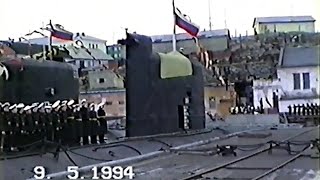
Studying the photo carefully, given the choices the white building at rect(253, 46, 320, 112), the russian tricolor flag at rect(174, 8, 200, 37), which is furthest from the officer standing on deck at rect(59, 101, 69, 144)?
the white building at rect(253, 46, 320, 112)

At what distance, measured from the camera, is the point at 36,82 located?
30.6ft

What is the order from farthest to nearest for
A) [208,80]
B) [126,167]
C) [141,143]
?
[208,80]
[141,143]
[126,167]

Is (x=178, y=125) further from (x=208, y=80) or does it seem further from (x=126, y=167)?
(x=208, y=80)

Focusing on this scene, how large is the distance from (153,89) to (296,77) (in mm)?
15602

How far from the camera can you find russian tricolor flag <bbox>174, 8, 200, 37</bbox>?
12.8m

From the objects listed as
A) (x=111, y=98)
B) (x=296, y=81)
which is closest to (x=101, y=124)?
(x=296, y=81)

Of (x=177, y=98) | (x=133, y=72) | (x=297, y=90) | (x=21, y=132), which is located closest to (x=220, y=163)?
(x=21, y=132)

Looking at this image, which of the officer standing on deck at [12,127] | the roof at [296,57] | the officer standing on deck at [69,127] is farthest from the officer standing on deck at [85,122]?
the roof at [296,57]

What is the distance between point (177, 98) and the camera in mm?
11727

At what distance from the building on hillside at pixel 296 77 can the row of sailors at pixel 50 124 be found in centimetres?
1383

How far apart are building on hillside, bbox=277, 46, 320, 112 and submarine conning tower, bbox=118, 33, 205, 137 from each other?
1122cm

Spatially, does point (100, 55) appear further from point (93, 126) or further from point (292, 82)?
point (93, 126)

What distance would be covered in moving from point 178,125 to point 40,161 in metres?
5.32

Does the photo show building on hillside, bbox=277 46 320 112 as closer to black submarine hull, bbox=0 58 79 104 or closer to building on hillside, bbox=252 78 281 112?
building on hillside, bbox=252 78 281 112
